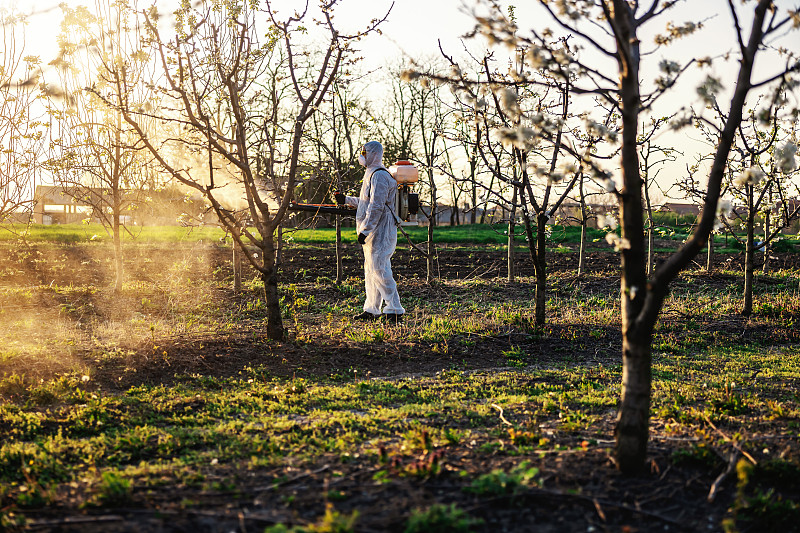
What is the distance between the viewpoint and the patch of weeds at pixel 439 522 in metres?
3.00

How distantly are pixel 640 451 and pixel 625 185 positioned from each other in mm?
1474

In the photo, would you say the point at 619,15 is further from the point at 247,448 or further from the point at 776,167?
the point at 776,167

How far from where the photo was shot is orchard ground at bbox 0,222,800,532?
3338 millimetres

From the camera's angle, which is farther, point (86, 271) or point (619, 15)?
point (86, 271)

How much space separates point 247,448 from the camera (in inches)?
176

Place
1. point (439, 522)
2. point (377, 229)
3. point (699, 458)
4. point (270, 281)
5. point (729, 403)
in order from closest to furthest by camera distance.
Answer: point (439, 522), point (699, 458), point (729, 403), point (270, 281), point (377, 229)

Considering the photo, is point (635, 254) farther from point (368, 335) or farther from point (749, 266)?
point (749, 266)

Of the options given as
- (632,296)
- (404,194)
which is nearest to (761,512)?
(632,296)

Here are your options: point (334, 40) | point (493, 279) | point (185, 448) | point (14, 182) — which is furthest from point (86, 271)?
point (185, 448)

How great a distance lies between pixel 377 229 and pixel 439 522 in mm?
7258

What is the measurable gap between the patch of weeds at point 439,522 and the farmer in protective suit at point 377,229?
22.3ft

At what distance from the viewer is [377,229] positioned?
33.1 ft

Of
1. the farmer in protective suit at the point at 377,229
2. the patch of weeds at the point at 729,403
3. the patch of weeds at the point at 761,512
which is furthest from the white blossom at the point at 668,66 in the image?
the farmer in protective suit at the point at 377,229

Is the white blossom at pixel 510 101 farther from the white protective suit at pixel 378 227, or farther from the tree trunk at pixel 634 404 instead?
the white protective suit at pixel 378 227
